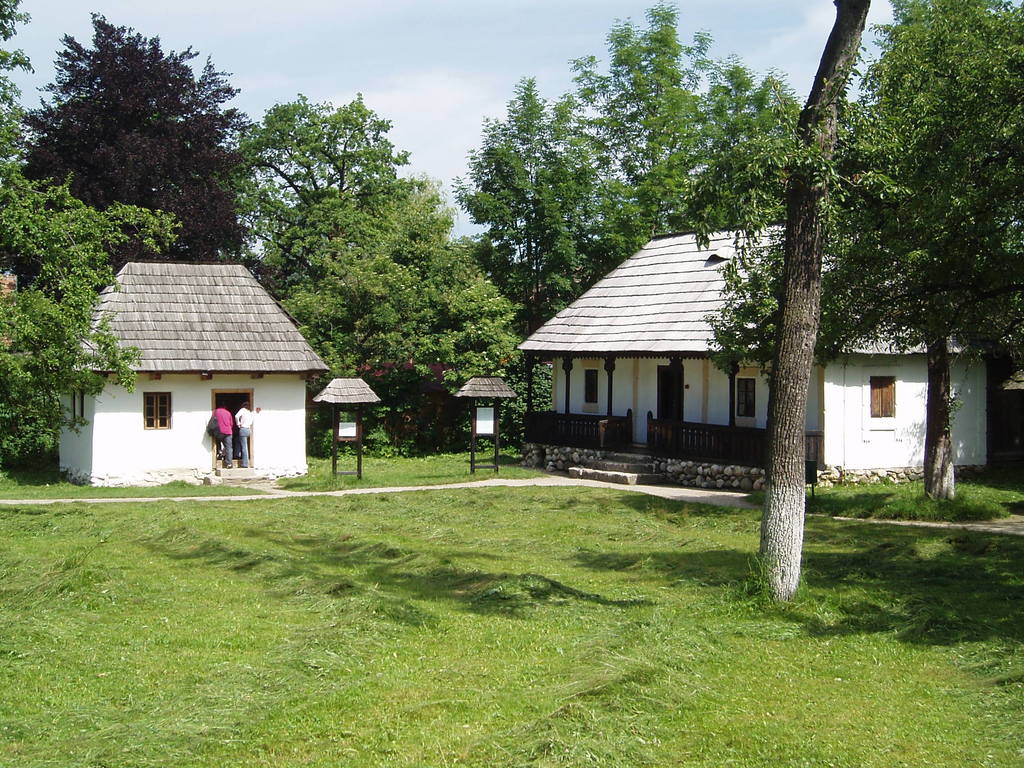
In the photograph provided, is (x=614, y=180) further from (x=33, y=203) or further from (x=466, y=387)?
(x=33, y=203)

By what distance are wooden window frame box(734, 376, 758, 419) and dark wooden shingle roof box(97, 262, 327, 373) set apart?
9.72 meters

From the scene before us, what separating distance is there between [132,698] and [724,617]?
17.5 ft

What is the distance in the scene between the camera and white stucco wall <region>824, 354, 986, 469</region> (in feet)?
71.4

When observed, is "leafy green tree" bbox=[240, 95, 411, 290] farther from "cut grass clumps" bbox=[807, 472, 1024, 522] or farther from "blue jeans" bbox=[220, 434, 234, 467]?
"cut grass clumps" bbox=[807, 472, 1024, 522]

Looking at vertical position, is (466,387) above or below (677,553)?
above

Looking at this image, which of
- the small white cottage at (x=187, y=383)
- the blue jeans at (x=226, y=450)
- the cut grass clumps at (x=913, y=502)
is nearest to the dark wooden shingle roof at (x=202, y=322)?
the small white cottage at (x=187, y=383)

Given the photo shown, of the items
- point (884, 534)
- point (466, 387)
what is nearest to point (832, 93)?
point (884, 534)

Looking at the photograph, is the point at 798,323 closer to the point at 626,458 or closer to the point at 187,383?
the point at 626,458

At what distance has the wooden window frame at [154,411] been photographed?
23.8m

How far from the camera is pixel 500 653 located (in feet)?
28.7

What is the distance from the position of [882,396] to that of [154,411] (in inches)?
637

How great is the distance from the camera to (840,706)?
7410mm

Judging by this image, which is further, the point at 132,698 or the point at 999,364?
the point at 999,364

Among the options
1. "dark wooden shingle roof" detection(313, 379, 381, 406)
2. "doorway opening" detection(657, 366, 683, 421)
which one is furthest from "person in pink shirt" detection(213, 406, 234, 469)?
"doorway opening" detection(657, 366, 683, 421)
